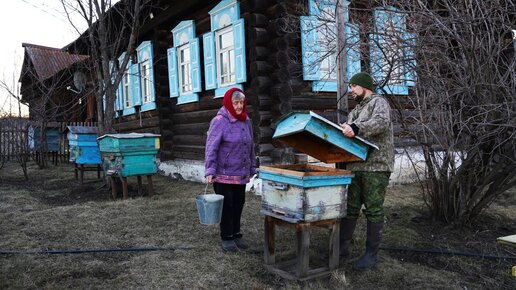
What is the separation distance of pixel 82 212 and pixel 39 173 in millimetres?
6605

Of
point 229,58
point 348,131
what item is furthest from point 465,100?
point 229,58

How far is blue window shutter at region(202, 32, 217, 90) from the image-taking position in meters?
7.94

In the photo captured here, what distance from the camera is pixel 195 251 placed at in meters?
4.10

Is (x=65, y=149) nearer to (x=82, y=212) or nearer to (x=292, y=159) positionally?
(x=82, y=212)

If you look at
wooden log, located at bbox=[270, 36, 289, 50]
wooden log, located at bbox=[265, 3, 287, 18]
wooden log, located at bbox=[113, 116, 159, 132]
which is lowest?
wooden log, located at bbox=[113, 116, 159, 132]

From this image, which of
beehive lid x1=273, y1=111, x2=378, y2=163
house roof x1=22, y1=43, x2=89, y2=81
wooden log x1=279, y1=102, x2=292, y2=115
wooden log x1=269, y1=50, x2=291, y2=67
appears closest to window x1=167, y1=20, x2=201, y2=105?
wooden log x1=269, y1=50, x2=291, y2=67

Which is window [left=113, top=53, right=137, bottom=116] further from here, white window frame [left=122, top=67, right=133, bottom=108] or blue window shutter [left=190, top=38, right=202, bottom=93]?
blue window shutter [left=190, top=38, right=202, bottom=93]

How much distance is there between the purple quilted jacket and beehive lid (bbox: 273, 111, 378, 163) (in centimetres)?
61

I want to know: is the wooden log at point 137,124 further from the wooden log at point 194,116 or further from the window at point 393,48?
the window at point 393,48

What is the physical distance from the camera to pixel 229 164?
3959mm

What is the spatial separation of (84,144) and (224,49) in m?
3.50

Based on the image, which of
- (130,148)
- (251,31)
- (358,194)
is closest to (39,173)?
(130,148)

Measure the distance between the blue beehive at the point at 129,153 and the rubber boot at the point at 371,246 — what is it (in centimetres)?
439

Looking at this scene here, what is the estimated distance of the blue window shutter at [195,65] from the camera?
8.37 m
